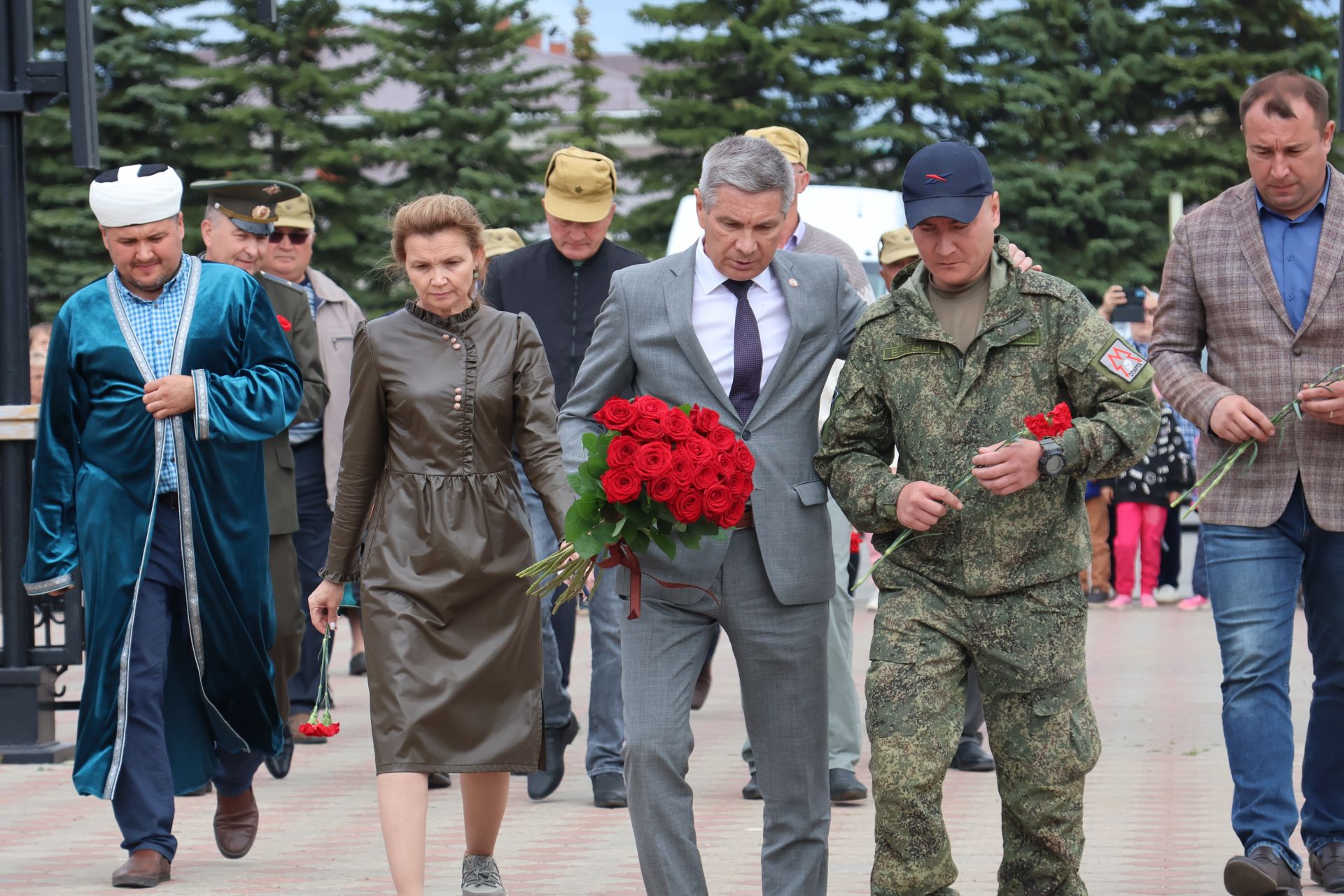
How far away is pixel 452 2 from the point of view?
34.1 metres

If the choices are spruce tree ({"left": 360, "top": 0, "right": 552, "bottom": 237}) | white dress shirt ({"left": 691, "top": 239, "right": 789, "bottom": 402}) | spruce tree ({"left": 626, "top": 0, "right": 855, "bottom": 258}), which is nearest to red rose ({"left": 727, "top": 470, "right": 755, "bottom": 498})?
white dress shirt ({"left": 691, "top": 239, "right": 789, "bottom": 402})

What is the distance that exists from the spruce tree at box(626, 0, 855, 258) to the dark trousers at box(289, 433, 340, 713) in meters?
25.0

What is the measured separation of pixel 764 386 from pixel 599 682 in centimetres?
294

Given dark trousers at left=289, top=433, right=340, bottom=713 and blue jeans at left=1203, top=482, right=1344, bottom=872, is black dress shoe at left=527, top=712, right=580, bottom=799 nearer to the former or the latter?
dark trousers at left=289, top=433, right=340, bottom=713

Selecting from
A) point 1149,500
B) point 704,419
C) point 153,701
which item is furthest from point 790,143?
point 1149,500

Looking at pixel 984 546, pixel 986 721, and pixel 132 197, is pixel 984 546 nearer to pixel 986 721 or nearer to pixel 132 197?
pixel 986 721

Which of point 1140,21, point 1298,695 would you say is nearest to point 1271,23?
point 1140,21

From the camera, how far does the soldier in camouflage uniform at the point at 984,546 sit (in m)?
4.86

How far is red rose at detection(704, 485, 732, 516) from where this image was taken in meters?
4.71

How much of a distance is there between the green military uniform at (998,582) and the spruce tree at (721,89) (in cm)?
2980

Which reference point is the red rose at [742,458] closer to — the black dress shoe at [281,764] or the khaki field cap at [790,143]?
the khaki field cap at [790,143]

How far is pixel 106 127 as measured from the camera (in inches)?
1337

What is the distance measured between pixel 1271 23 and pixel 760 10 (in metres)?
8.81

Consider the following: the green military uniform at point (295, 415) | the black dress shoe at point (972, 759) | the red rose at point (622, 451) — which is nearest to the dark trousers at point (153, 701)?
the green military uniform at point (295, 415)
